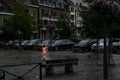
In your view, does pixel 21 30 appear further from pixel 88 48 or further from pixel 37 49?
pixel 88 48

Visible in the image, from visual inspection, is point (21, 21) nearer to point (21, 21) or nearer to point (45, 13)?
point (21, 21)

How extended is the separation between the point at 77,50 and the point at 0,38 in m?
31.9

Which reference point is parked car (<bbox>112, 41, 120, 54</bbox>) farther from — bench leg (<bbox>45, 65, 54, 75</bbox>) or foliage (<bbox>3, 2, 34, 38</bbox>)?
bench leg (<bbox>45, 65, 54, 75</bbox>)

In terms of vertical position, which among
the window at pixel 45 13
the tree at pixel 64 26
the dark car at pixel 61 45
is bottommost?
the dark car at pixel 61 45

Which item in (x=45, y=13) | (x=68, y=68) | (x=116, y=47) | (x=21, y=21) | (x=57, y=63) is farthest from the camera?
(x=45, y=13)

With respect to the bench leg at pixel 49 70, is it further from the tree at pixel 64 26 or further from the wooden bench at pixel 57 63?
the tree at pixel 64 26

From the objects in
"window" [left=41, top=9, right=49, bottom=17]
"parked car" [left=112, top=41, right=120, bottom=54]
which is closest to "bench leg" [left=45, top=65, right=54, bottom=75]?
"parked car" [left=112, top=41, right=120, bottom=54]

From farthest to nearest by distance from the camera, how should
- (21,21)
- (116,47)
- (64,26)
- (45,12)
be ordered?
(45,12) < (64,26) < (21,21) < (116,47)

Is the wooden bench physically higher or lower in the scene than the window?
lower

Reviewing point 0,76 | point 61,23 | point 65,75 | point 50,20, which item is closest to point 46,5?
point 50,20

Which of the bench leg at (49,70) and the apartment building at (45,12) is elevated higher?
the apartment building at (45,12)

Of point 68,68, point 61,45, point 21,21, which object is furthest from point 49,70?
point 21,21

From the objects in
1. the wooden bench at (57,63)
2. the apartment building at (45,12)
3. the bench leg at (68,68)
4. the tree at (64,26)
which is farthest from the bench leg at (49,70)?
the apartment building at (45,12)

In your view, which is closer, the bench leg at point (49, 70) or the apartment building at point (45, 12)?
the bench leg at point (49, 70)
